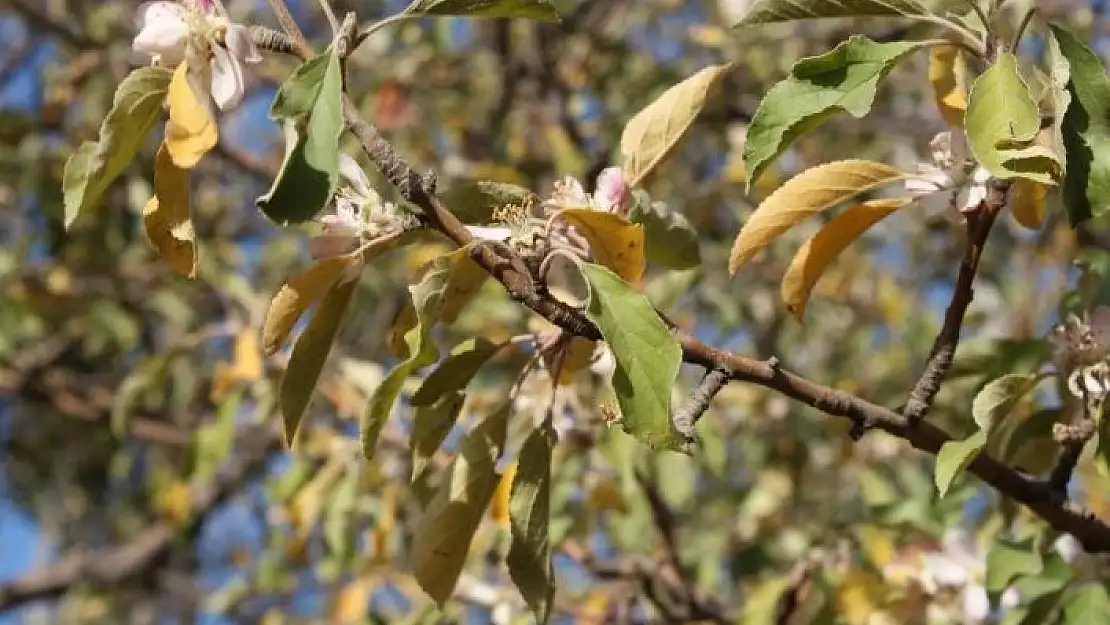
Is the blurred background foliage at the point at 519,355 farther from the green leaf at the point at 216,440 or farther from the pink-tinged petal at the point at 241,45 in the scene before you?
the pink-tinged petal at the point at 241,45

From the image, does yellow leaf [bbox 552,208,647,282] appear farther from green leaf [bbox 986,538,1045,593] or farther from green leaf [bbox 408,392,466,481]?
green leaf [bbox 986,538,1045,593]

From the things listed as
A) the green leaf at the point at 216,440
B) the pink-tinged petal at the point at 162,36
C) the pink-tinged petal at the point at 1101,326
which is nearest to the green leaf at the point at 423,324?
the pink-tinged petal at the point at 162,36

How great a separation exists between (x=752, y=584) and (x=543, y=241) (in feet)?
5.27

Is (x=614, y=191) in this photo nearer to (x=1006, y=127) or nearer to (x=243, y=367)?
(x=1006, y=127)

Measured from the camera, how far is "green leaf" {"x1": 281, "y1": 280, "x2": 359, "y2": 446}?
896 mm

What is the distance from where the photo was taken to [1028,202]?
3.02 feet

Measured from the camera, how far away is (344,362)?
6.34ft

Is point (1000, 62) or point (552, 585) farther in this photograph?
point (552, 585)

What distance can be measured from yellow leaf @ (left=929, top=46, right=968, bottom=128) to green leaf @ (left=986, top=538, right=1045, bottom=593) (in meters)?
0.40

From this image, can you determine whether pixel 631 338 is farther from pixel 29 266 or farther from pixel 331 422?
pixel 29 266

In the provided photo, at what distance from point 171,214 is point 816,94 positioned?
18.0 inches

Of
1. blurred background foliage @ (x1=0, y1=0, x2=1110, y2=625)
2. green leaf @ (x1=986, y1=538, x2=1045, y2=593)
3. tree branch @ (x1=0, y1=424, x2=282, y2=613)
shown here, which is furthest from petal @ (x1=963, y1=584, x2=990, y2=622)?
tree branch @ (x1=0, y1=424, x2=282, y2=613)

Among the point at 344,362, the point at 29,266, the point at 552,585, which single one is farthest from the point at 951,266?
the point at 552,585

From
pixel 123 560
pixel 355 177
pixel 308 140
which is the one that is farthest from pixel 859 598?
pixel 123 560
